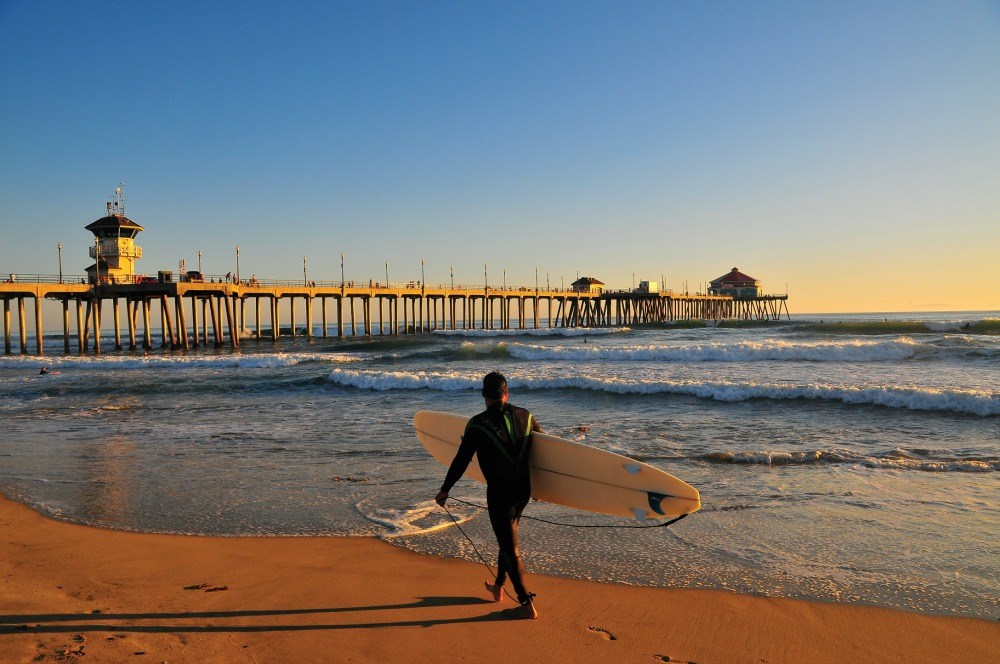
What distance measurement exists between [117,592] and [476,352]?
26.6 m

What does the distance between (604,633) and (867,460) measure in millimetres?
5713

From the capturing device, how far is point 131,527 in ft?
18.4

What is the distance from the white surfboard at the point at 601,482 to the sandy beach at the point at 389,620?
520mm

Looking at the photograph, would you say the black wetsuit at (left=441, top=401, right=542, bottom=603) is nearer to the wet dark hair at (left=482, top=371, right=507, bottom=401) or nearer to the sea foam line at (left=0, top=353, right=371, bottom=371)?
the wet dark hair at (left=482, top=371, right=507, bottom=401)

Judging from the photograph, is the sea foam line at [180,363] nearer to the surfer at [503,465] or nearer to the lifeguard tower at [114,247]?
the lifeguard tower at [114,247]

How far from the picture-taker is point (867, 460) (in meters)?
7.71

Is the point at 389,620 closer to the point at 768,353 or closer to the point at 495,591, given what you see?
the point at 495,591

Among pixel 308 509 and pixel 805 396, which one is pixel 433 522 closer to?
pixel 308 509

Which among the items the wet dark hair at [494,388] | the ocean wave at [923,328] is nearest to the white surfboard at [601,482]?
the wet dark hair at [494,388]

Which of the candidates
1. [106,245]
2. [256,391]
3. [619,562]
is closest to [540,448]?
[619,562]

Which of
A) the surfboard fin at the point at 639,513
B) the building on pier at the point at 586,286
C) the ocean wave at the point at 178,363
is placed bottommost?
the ocean wave at the point at 178,363

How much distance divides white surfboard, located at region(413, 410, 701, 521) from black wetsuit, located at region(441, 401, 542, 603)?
57 centimetres

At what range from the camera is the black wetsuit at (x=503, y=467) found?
368cm

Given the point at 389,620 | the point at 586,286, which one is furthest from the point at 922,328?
the point at 389,620
